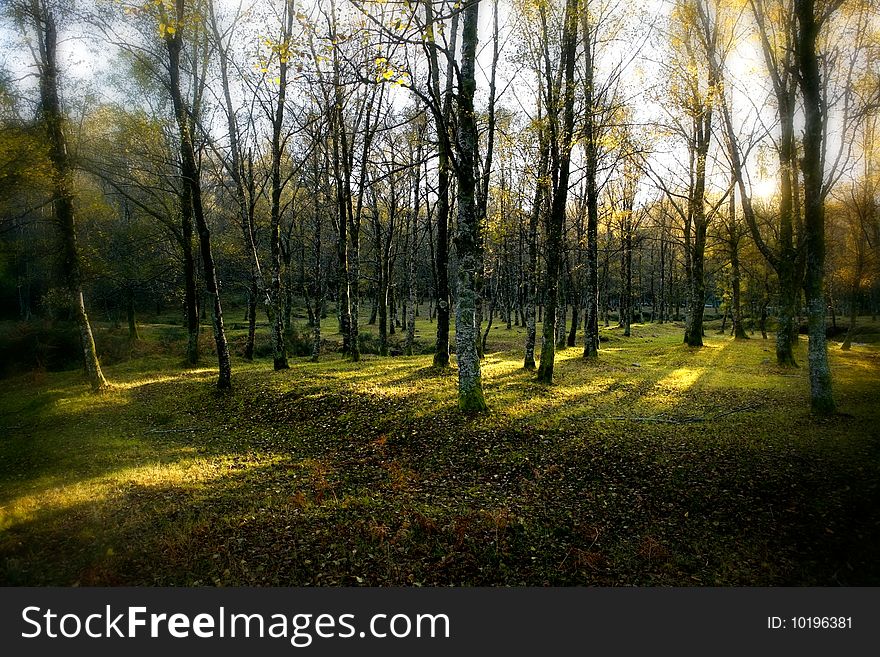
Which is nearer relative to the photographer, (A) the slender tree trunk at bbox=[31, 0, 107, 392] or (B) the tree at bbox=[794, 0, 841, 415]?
(B) the tree at bbox=[794, 0, 841, 415]

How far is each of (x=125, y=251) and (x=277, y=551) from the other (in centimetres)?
3061

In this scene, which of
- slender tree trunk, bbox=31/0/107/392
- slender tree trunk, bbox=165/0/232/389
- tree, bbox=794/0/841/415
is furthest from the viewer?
slender tree trunk, bbox=31/0/107/392

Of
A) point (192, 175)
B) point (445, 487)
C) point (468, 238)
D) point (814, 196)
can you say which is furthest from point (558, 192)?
point (192, 175)

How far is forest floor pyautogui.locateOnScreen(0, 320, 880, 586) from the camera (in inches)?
229

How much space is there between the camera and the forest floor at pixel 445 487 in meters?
5.80

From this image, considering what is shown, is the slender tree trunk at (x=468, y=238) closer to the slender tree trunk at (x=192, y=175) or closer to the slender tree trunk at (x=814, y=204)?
the slender tree trunk at (x=814, y=204)

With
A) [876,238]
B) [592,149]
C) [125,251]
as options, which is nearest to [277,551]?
[592,149]

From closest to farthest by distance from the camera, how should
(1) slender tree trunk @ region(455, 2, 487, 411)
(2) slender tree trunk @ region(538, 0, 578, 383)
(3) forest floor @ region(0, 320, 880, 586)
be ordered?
(3) forest floor @ region(0, 320, 880, 586) < (1) slender tree trunk @ region(455, 2, 487, 411) < (2) slender tree trunk @ region(538, 0, 578, 383)

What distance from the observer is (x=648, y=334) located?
39.0 meters

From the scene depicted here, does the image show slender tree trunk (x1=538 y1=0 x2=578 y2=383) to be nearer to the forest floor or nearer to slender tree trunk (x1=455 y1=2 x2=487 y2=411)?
the forest floor

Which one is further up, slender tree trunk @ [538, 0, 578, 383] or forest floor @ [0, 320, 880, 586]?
slender tree trunk @ [538, 0, 578, 383]

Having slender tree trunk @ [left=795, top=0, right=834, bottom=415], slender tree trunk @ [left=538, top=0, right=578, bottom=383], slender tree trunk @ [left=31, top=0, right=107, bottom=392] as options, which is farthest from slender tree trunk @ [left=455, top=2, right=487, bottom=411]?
slender tree trunk @ [left=31, top=0, right=107, bottom=392]

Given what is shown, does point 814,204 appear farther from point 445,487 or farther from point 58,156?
point 58,156

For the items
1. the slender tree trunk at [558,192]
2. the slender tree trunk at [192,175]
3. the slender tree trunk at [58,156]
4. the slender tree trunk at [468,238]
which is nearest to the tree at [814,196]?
the slender tree trunk at [558,192]
